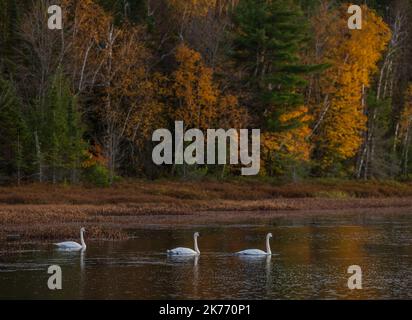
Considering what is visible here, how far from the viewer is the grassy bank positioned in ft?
122

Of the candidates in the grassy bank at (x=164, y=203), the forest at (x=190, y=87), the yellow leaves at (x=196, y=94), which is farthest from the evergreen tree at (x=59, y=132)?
the yellow leaves at (x=196, y=94)

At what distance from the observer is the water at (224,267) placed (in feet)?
77.3

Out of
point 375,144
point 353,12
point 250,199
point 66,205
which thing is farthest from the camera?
point 375,144

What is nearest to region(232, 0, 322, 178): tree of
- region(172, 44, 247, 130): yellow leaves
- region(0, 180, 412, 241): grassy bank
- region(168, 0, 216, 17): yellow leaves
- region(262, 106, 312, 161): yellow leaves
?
region(262, 106, 312, 161): yellow leaves

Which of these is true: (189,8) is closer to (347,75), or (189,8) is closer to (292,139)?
(347,75)

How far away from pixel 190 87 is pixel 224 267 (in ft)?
97.3

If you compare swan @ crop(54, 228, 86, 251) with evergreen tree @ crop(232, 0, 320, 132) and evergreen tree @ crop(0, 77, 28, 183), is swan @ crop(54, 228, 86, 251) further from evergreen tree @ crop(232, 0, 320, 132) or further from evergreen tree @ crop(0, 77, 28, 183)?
evergreen tree @ crop(232, 0, 320, 132)

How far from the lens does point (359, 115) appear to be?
208 ft

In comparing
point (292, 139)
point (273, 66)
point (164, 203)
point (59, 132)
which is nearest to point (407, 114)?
point (292, 139)

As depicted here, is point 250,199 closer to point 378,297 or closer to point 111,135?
point 111,135

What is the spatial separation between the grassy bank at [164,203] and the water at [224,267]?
129 inches

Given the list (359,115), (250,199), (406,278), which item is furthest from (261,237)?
A: (359,115)

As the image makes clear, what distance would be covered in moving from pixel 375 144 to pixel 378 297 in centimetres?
4539

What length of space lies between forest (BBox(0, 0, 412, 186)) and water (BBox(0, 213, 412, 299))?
16.2 metres
